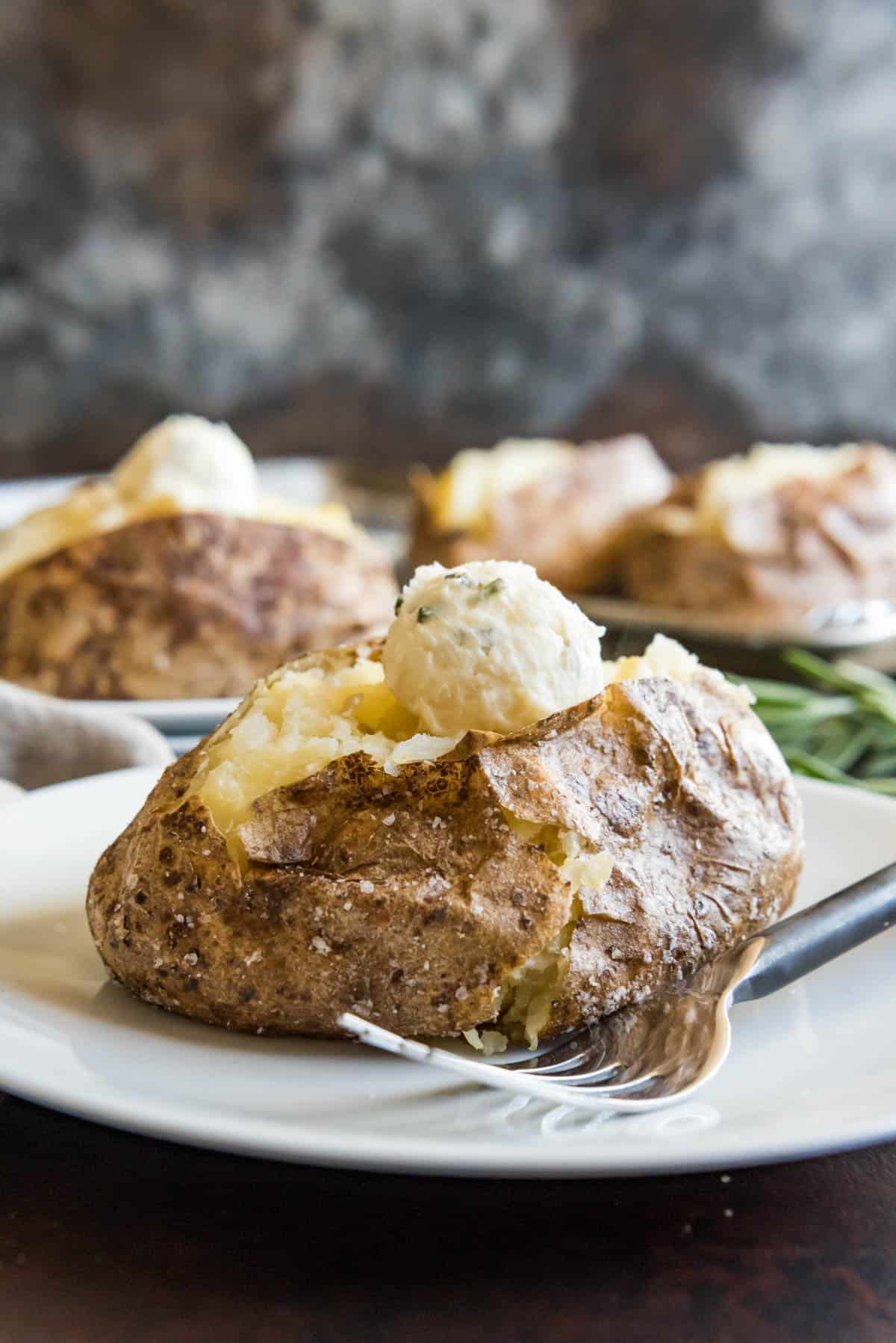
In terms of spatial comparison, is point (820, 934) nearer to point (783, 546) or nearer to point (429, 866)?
point (429, 866)

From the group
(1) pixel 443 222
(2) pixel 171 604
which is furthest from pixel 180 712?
(1) pixel 443 222

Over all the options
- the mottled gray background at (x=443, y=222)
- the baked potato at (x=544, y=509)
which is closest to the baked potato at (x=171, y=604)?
the baked potato at (x=544, y=509)

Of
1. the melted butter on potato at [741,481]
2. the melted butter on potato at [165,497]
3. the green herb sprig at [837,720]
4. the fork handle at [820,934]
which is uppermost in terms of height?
the fork handle at [820,934]

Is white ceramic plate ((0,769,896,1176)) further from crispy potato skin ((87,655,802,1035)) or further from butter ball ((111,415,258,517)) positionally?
butter ball ((111,415,258,517))

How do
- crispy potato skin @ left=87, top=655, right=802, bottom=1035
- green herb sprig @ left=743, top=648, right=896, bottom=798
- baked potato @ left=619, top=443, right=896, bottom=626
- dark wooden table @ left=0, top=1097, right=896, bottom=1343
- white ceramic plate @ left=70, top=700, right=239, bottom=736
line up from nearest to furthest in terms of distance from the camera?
dark wooden table @ left=0, top=1097, right=896, bottom=1343
crispy potato skin @ left=87, top=655, right=802, bottom=1035
white ceramic plate @ left=70, top=700, right=239, bottom=736
green herb sprig @ left=743, top=648, right=896, bottom=798
baked potato @ left=619, top=443, right=896, bottom=626

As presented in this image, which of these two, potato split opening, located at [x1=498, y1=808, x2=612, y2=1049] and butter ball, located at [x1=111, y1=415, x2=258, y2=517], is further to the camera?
butter ball, located at [x1=111, y1=415, x2=258, y2=517]

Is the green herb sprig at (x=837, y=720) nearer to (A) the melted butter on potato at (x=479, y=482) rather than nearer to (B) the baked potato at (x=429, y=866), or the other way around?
(B) the baked potato at (x=429, y=866)

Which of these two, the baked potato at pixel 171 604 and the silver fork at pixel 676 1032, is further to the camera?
the baked potato at pixel 171 604

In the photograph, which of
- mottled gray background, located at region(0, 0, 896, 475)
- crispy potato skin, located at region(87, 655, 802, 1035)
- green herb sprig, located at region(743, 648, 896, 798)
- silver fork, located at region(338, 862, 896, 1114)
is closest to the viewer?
silver fork, located at region(338, 862, 896, 1114)

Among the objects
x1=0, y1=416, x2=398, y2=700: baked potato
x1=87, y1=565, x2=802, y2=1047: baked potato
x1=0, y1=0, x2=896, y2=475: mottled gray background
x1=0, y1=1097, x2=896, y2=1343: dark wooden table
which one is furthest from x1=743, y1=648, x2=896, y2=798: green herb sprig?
x1=0, y1=0, x2=896, y2=475: mottled gray background
